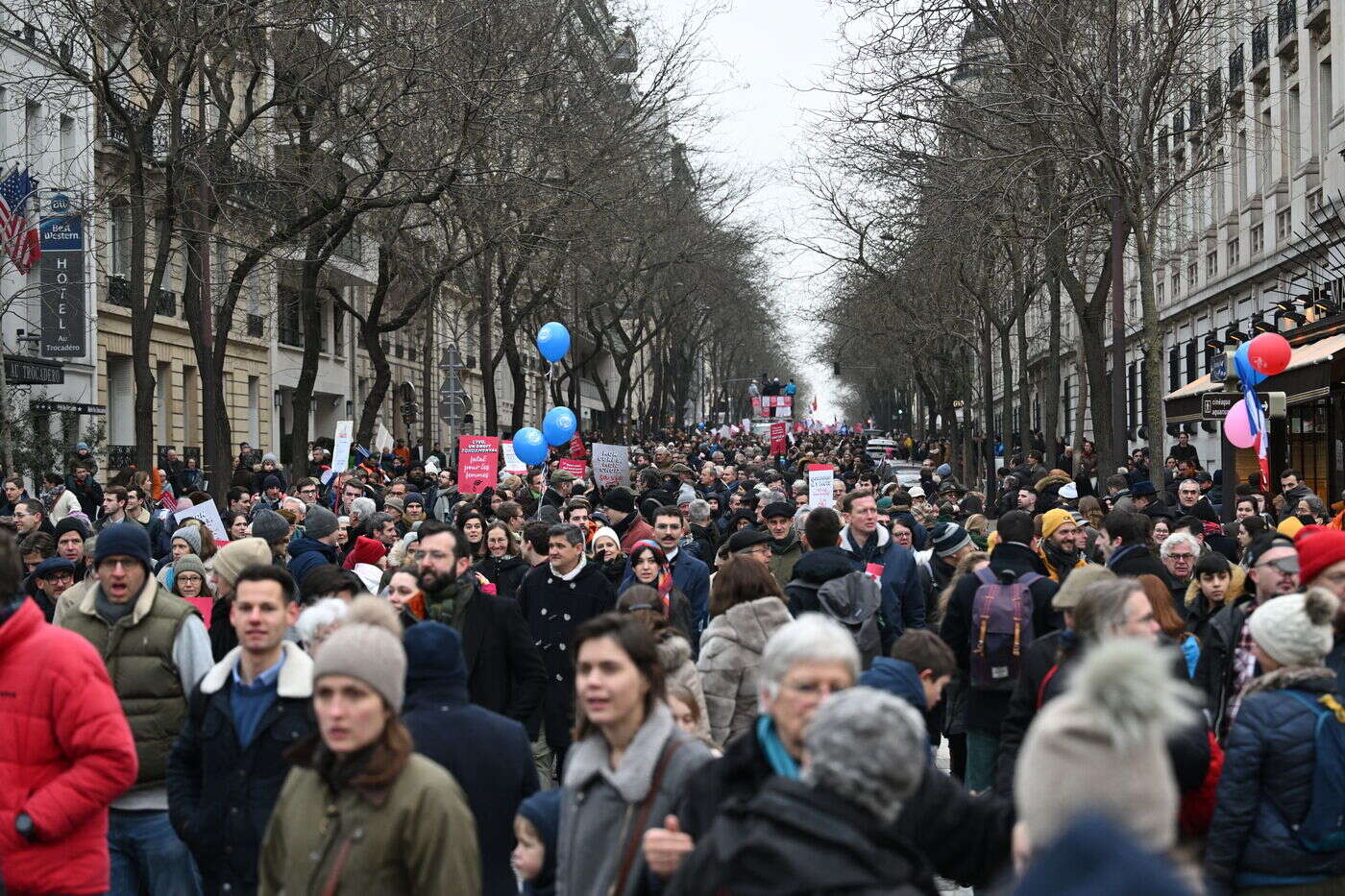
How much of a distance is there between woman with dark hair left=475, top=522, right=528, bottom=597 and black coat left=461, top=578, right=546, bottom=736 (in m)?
2.40

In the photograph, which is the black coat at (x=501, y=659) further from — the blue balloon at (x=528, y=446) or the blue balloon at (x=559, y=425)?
the blue balloon at (x=559, y=425)

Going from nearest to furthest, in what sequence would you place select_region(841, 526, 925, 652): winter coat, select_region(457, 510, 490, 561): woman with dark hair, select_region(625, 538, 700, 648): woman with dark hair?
select_region(625, 538, 700, 648): woman with dark hair → select_region(841, 526, 925, 652): winter coat → select_region(457, 510, 490, 561): woman with dark hair

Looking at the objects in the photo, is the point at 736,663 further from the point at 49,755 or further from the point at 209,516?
the point at 209,516

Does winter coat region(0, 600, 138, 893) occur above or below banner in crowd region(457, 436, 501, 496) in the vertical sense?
below

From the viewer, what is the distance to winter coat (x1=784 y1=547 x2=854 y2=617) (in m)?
8.46

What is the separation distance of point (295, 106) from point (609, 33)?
1246 centimetres

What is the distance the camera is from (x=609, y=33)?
113ft

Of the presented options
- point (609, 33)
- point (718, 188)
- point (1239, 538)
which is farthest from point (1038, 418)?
point (1239, 538)

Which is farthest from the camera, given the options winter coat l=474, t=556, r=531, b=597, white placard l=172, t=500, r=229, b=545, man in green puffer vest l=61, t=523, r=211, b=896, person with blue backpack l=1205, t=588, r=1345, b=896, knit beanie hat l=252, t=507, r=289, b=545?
white placard l=172, t=500, r=229, b=545

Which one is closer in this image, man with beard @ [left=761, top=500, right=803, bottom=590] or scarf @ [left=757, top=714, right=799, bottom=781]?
scarf @ [left=757, top=714, right=799, bottom=781]

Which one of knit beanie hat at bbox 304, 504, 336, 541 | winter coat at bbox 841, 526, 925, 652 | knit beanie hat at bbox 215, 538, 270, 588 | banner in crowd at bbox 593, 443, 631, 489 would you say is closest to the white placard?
knit beanie hat at bbox 304, 504, 336, 541

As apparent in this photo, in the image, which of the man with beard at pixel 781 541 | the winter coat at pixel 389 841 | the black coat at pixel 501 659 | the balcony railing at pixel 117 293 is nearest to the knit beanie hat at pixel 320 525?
the man with beard at pixel 781 541

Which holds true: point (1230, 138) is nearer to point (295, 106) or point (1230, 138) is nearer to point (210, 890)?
point (295, 106)

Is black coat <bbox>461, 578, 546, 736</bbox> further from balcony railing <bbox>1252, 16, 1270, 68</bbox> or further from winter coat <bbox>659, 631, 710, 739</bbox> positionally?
balcony railing <bbox>1252, 16, 1270, 68</bbox>
